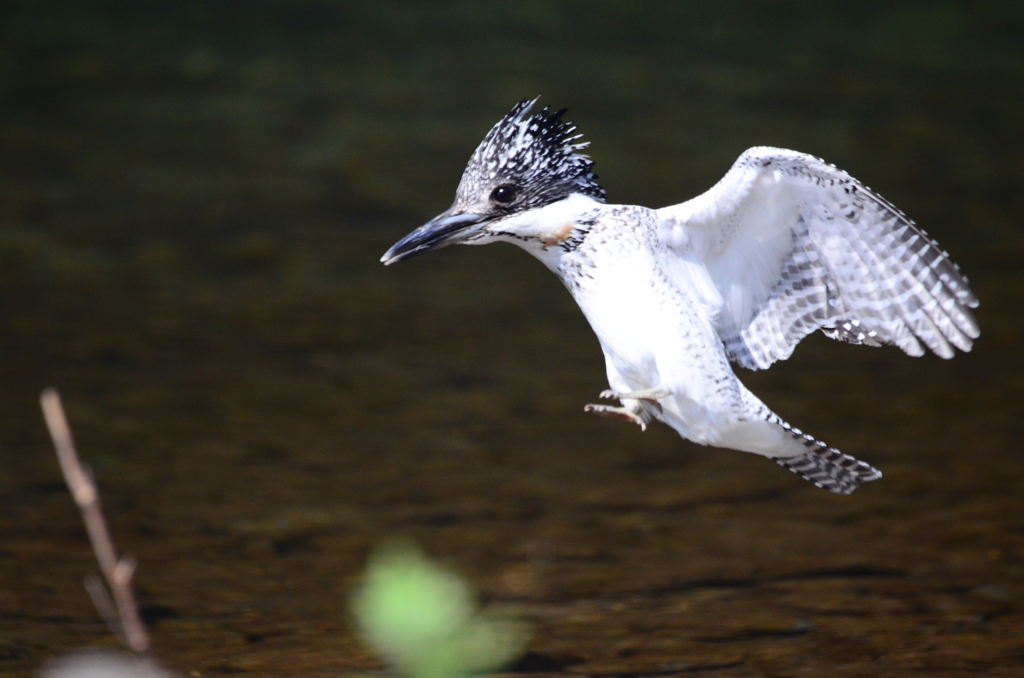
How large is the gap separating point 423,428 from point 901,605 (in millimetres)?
2292

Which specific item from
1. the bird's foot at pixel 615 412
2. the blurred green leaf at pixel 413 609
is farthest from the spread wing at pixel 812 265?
the blurred green leaf at pixel 413 609

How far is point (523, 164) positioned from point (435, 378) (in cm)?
342

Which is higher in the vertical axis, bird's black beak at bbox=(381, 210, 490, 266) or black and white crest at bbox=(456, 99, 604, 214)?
black and white crest at bbox=(456, 99, 604, 214)

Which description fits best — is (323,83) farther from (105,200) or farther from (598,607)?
(598,607)

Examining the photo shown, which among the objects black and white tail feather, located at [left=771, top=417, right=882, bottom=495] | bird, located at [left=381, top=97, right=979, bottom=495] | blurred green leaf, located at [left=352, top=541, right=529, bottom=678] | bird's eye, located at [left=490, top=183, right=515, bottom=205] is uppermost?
bird's eye, located at [left=490, top=183, right=515, bottom=205]

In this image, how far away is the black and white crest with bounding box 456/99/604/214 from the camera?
3018 mm

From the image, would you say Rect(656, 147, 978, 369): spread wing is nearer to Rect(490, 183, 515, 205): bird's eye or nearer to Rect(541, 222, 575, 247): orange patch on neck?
Answer: Rect(541, 222, 575, 247): orange patch on neck

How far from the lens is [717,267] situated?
333 centimetres

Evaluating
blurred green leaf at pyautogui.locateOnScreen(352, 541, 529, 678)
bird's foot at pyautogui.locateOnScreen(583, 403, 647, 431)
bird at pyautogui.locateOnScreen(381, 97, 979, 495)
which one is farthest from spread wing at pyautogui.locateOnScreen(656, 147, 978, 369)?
blurred green leaf at pyautogui.locateOnScreen(352, 541, 529, 678)

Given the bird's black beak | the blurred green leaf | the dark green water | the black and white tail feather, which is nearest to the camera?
the blurred green leaf

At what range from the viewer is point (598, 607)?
4477mm

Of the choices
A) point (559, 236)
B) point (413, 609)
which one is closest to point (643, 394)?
point (559, 236)

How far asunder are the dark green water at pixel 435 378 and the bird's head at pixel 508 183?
65.7 inches

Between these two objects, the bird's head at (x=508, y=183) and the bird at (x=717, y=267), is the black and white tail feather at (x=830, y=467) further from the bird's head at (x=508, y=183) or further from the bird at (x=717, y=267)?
the bird's head at (x=508, y=183)
